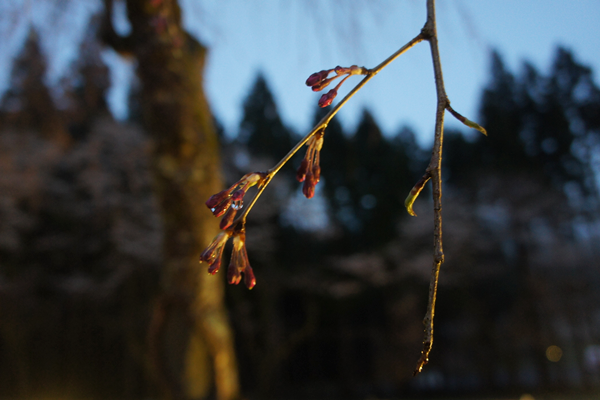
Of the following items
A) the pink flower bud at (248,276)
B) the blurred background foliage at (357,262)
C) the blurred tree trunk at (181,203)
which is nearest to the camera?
the pink flower bud at (248,276)

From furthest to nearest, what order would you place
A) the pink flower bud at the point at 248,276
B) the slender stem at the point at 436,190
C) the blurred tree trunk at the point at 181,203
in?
the blurred tree trunk at the point at 181,203
the pink flower bud at the point at 248,276
the slender stem at the point at 436,190

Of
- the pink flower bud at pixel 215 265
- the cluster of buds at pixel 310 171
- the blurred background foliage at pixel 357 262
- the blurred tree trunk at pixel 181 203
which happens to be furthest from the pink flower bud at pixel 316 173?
the blurred background foliage at pixel 357 262

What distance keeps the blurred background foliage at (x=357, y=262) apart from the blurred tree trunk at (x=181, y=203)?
761 cm

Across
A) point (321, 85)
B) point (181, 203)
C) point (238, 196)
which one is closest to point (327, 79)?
point (321, 85)

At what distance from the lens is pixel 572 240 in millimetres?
10469

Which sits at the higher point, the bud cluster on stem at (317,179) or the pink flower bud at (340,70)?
the pink flower bud at (340,70)

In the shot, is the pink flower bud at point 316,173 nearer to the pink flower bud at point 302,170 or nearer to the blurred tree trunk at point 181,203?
the pink flower bud at point 302,170

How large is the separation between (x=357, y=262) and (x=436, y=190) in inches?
420

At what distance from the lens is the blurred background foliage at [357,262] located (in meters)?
9.75

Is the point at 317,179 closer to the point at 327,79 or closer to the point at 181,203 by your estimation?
the point at 327,79

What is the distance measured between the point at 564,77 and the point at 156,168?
405 inches

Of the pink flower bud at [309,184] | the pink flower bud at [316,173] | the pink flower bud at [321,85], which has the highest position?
the pink flower bud at [321,85]

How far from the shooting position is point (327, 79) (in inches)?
15.4

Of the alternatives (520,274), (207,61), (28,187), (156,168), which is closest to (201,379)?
(156,168)
